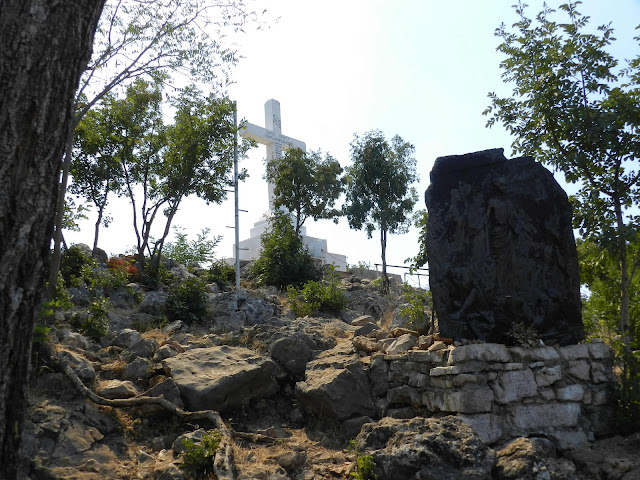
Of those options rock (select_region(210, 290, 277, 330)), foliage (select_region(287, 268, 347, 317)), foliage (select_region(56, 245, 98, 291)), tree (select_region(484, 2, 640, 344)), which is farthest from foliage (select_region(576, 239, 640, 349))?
foliage (select_region(56, 245, 98, 291))

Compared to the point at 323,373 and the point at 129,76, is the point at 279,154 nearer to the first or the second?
the point at 129,76

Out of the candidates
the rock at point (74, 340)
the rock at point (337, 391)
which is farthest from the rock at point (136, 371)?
the rock at point (337, 391)

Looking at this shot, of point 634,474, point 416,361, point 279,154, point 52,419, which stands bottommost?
point 634,474

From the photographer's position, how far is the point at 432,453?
15.1ft

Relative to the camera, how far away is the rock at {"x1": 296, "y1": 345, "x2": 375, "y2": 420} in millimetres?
6062

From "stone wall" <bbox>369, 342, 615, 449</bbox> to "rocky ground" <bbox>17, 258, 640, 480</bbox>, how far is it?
10.5 inches

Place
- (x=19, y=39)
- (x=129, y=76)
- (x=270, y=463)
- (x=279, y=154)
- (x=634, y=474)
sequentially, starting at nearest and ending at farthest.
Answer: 1. (x=19, y=39)
2. (x=634, y=474)
3. (x=270, y=463)
4. (x=129, y=76)
5. (x=279, y=154)

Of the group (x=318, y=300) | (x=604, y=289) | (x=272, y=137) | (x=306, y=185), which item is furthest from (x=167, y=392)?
(x=272, y=137)

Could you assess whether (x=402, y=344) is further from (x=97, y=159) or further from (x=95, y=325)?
(x=97, y=159)

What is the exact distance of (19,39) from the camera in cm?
240

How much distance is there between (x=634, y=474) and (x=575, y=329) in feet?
6.28

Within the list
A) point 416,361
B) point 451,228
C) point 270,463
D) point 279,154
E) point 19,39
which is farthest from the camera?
point 279,154

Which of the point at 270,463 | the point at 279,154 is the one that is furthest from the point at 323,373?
the point at 279,154

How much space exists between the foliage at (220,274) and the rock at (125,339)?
590 centimetres
